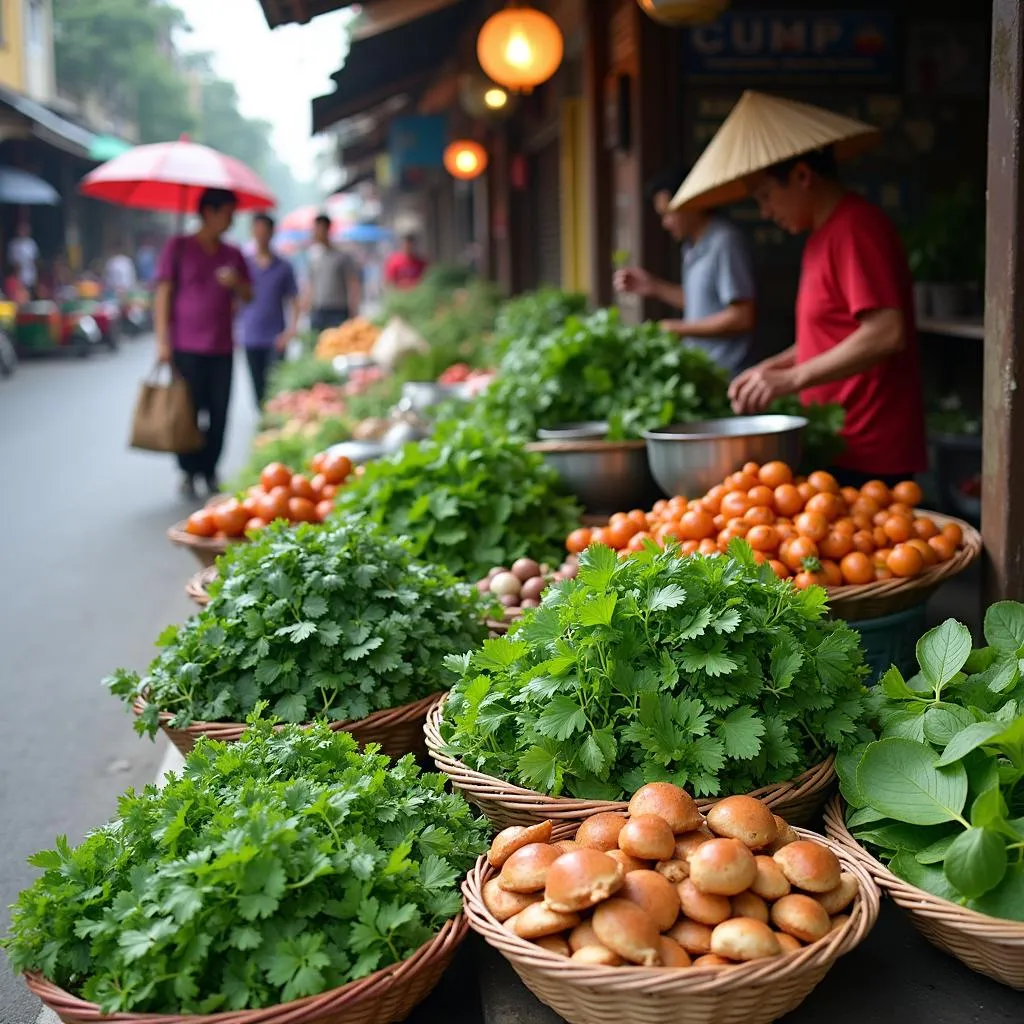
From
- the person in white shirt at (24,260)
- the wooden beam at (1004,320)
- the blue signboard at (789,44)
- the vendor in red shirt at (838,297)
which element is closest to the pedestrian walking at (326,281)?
the blue signboard at (789,44)

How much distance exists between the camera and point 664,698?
2635 mm

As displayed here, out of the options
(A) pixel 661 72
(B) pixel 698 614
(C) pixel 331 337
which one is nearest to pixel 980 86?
(A) pixel 661 72

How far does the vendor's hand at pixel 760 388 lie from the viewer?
14.1 feet

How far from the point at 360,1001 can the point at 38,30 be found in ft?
141

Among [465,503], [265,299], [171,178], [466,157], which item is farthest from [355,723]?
[466,157]

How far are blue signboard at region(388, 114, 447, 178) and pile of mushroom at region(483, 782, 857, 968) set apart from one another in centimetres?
1682

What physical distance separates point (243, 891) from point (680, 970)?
2.59 feet

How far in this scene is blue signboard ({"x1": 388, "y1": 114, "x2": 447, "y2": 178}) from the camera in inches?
715

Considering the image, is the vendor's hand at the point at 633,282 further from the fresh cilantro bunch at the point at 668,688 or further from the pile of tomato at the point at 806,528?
the fresh cilantro bunch at the point at 668,688

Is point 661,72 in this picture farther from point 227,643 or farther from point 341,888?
point 341,888

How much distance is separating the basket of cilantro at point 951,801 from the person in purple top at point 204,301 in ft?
25.8

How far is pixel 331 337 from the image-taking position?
15180 mm

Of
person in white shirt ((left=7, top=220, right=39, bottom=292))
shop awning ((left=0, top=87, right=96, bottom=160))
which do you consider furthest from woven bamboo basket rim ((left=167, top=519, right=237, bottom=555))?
shop awning ((left=0, top=87, right=96, bottom=160))

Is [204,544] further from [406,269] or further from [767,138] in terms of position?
[406,269]
